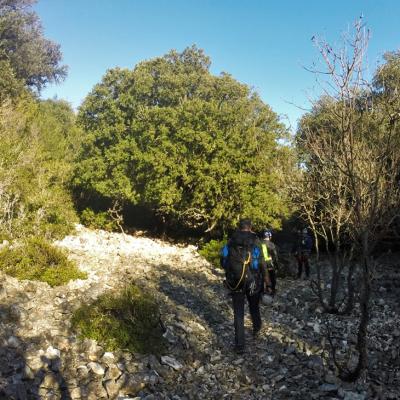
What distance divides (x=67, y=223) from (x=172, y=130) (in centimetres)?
775

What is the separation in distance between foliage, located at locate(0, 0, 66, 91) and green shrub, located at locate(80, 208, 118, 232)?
1666 cm

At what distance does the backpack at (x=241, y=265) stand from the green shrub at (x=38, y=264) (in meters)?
4.99

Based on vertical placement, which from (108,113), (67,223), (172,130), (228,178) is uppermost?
(108,113)

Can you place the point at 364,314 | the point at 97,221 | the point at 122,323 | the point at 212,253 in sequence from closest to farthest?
the point at 364,314 → the point at 122,323 → the point at 212,253 → the point at 97,221

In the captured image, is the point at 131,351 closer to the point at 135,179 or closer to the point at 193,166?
the point at 193,166

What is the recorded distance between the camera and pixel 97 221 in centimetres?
2336

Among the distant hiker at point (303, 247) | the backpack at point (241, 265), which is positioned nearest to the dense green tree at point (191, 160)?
the distant hiker at point (303, 247)

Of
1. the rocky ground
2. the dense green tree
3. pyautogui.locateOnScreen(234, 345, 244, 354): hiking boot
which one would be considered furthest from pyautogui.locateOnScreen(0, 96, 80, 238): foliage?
pyautogui.locateOnScreen(234, 345, 244, 354): hiking boot

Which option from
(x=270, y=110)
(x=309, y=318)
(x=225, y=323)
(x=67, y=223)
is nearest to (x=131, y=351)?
(x=225, y=323)

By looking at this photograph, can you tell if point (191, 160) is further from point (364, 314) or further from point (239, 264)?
point (364, 314)

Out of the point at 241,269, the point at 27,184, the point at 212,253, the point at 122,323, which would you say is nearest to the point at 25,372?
the point at 122,323

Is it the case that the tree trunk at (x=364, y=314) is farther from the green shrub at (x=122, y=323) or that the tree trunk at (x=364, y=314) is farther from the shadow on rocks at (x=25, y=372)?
the shadow on rocks at (x=25, y=372)

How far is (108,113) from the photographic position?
26250 mm

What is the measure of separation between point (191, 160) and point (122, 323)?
45.1 ft
